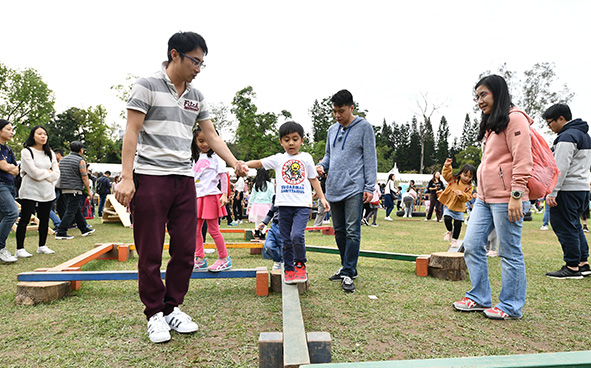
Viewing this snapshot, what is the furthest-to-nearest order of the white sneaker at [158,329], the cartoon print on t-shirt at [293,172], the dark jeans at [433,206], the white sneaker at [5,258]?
1. the dark jeans at [433,206]
2. the white sneaker at [5,258]
3. the cartoon print on t-shirt at [293,172]
4. the white sneaker at [158,329]

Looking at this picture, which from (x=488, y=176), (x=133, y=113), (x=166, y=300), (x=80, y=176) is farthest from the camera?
(x=80, y=176)

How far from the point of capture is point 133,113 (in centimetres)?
261

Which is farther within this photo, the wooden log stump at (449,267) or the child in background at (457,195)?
the child in background at (457,195)

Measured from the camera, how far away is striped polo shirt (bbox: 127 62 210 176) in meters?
2.66

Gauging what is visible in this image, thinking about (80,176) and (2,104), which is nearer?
(80,176)

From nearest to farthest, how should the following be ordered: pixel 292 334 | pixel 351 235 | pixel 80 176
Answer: pixel 292 334
pixel 351 235
pixel 80 176

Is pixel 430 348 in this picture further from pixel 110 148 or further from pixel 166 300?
pixel 110 148

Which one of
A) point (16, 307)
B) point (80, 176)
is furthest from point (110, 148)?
point (16, 307)

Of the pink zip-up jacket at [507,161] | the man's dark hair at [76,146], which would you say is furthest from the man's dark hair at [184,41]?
the man's dark hair at [76,146]

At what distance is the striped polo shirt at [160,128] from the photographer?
2658 mm

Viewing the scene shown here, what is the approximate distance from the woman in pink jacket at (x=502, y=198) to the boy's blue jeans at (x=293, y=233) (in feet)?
5.13

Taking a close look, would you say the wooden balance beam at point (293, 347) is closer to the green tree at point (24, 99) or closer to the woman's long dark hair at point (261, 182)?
the woman's long dark hair at point (261, 182)

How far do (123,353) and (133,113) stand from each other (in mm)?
1623

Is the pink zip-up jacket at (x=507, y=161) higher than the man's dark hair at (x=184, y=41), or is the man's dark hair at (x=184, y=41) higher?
the man's dark hair at (x=184, y=41)
